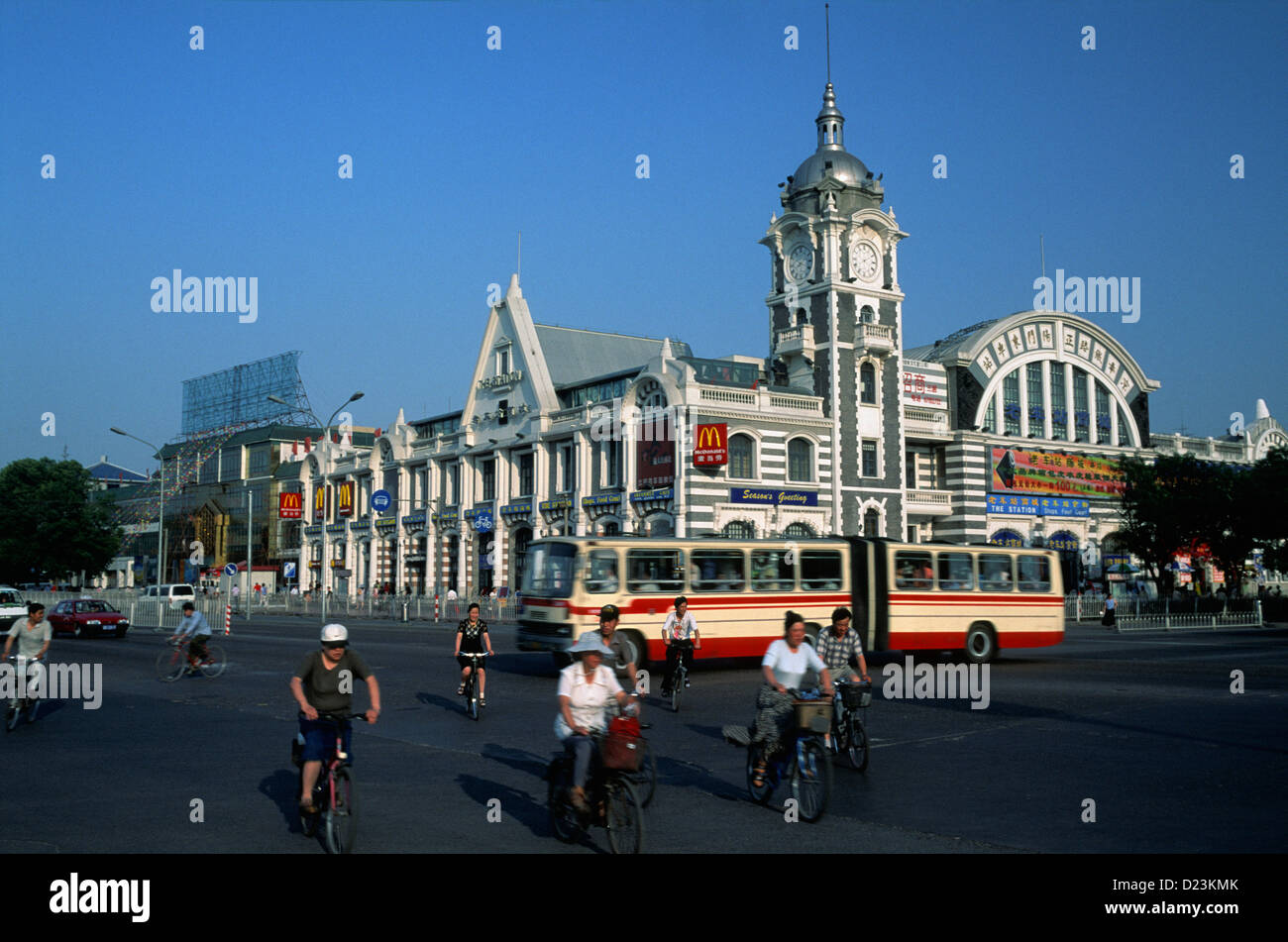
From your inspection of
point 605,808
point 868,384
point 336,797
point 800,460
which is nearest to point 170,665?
point 336,797

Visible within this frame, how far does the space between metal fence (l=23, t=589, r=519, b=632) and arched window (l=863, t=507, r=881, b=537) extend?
17315mm

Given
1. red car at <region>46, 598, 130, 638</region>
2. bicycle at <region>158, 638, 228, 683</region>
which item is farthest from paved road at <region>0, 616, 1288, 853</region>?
red car at <region>46, 598, 130, 638</region>

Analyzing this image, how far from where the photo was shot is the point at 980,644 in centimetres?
2694

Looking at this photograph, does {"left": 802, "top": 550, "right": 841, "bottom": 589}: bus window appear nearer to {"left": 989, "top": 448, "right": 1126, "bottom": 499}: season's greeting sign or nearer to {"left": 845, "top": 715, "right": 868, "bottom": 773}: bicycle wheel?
{"left": 845, "top": 715, "right": 868, "bottom": 773}: bicycle wheel

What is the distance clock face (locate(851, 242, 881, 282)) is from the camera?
177ft

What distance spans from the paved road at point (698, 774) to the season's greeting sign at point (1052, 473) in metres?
37.8

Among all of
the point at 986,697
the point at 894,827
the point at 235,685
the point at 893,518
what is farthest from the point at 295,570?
the point at 894,827

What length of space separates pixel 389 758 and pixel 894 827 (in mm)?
6353

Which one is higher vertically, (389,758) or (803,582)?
(803,582)

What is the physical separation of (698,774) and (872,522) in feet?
141

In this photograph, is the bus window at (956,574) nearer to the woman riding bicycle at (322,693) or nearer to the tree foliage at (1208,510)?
the woman riding bicycle at (322,693)

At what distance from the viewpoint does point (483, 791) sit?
10.9 metres

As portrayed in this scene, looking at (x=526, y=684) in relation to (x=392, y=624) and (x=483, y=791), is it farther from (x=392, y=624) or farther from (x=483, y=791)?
(x=392, y=624)
